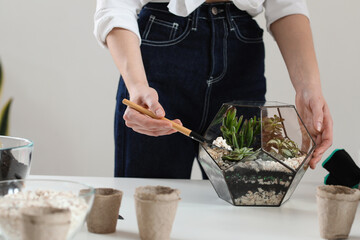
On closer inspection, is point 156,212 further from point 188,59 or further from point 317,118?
point 188,59

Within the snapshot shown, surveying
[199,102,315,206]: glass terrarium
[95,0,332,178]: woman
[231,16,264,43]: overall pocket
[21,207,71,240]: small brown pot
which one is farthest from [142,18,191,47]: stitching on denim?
[21,207,71,240]: small brown pot

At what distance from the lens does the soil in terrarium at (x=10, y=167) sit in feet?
2.54

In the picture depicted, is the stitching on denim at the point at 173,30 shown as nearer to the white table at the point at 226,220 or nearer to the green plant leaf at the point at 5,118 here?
the white table at the point at 226,220

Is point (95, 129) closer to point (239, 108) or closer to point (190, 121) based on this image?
point (190, 121)

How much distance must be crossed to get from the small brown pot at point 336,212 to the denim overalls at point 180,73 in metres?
0.53

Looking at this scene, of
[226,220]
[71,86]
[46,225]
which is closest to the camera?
[46,225]

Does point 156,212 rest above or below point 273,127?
below

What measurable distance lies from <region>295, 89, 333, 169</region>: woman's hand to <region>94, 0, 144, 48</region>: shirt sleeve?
403 mm

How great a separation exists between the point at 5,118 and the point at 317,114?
200cm

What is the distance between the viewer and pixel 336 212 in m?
0.80

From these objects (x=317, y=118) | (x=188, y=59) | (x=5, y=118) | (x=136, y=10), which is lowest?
(x=5, y=118)

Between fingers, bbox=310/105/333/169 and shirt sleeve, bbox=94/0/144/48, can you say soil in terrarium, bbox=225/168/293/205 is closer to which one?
fingers, bbox=310/105/333/169

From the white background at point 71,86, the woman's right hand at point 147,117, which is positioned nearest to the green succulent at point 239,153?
the woman's right hand at point 147,117

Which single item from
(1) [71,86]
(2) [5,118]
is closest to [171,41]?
(1) [71,86]
